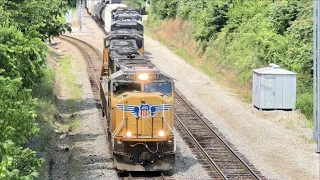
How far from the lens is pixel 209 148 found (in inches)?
830

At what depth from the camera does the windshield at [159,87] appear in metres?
17.4

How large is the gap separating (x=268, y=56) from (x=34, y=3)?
14.8 metres

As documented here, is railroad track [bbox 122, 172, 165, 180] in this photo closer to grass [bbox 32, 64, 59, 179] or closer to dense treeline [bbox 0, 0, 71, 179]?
grass [bbox 32, 64, 59, 179]

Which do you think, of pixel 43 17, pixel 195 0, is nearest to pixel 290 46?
pixel 43 17

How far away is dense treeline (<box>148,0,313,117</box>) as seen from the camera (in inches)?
1142

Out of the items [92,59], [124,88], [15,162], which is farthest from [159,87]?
[92,59]

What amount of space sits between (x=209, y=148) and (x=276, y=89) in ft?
23.4

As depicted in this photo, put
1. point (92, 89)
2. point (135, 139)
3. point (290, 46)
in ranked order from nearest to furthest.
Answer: point (135, 139)
point (290, 46)
point (92, 89)

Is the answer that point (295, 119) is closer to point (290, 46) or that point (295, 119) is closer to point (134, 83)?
point (290, 46)

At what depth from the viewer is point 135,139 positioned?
56.5 feet

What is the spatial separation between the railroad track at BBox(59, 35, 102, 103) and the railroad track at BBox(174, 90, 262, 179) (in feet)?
19.1

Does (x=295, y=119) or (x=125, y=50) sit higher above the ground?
(x=125, y=50)

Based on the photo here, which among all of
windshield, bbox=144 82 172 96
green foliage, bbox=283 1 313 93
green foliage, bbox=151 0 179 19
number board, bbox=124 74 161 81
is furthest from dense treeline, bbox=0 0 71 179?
green foliage, bbox=151 0 179 19

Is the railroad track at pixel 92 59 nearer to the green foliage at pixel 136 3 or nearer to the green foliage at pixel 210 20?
the green foliage at pixel 210 20
